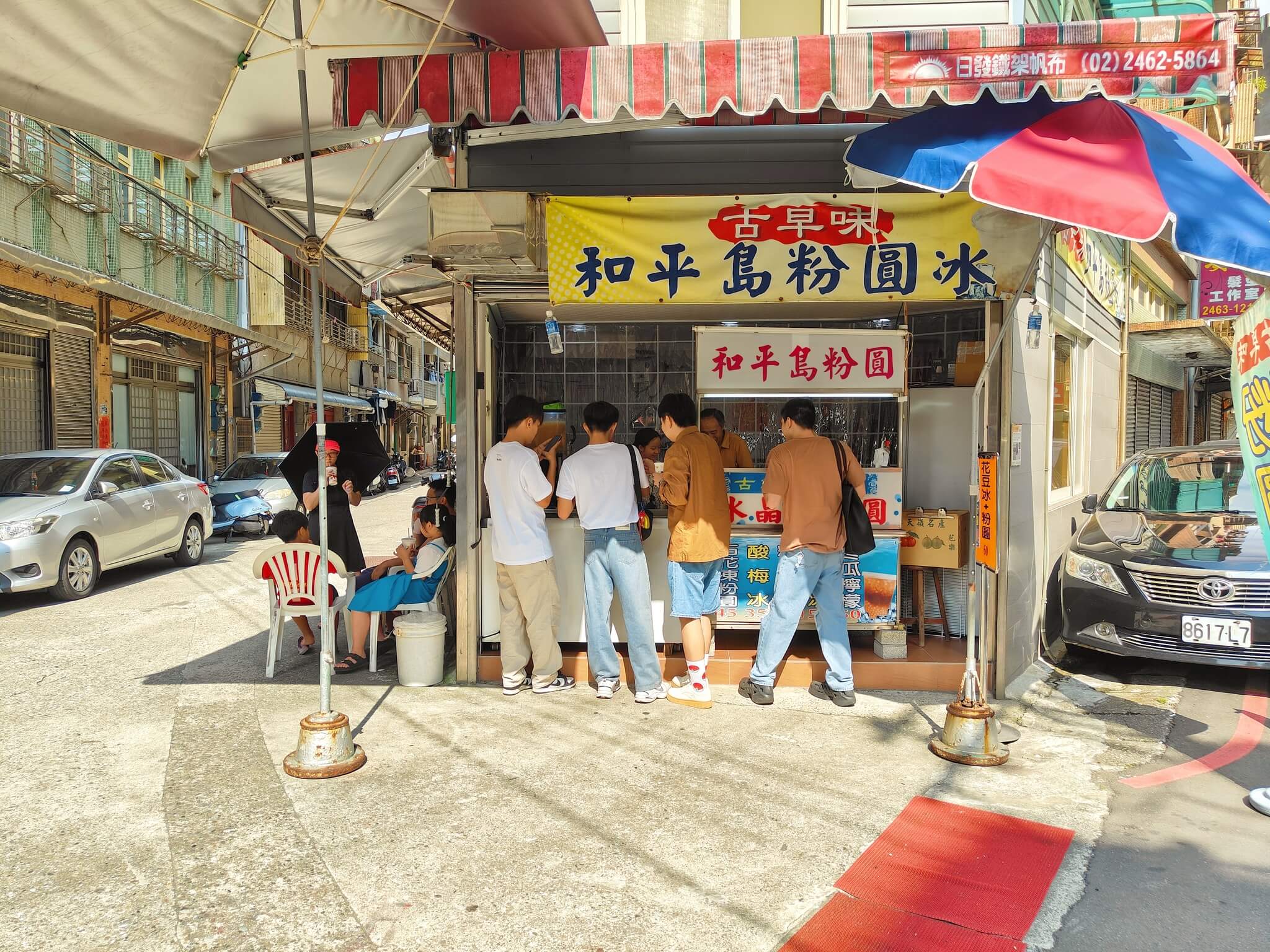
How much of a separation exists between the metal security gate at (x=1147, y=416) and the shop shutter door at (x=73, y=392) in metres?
16.7

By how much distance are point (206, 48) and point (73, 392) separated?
12.9m

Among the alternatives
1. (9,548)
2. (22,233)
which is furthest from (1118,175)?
(22,233)

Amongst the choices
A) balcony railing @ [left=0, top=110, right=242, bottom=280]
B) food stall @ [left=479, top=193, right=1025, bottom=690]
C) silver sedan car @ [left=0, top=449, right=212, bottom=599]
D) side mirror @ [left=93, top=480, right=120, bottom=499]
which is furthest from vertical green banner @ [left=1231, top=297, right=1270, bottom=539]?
balcony railing @ [left=0, top=110, right=242, bottom=280]

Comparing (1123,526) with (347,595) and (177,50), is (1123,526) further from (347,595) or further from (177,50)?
(177,50)

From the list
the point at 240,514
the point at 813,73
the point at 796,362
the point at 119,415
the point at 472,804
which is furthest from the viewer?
the point at 119,415

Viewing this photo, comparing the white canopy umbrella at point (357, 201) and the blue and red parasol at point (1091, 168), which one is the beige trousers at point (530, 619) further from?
the blue and red parasol at point (1091, 168)

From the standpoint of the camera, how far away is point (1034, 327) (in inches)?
243

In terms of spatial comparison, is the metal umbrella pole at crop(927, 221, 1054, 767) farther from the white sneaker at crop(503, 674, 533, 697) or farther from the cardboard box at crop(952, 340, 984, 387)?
the white sneaker at crop(503, 674, 533, 697)

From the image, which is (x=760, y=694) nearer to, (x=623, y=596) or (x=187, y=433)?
(x=623, y=596)

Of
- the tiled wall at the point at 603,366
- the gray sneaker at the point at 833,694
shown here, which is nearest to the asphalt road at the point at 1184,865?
the gray sneaker at the point at 833,694

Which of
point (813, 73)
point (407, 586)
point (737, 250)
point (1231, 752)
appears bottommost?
point (1231, 752)

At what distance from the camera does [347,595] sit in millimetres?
6363

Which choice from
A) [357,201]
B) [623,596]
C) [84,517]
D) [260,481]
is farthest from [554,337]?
[260,481]

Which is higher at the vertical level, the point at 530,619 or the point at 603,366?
the point at 603,366
